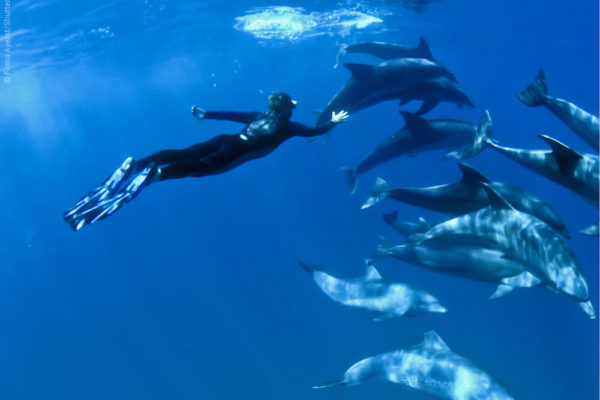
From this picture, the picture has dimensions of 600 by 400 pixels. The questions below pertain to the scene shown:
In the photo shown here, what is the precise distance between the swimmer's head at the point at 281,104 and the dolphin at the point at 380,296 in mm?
4842

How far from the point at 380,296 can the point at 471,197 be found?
11.1ft

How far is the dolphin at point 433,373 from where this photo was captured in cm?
747

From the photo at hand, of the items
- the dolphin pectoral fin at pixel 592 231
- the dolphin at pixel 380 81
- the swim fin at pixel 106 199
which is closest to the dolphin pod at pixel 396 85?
the dolphin at pixel 380 81

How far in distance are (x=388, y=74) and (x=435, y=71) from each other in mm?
1078

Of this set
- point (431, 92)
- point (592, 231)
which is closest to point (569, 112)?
point (592, 231)

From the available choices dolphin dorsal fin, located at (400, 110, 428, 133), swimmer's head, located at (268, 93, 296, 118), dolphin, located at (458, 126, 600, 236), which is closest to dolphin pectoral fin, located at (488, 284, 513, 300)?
dolphin, located at (458, 126, 600, 236)

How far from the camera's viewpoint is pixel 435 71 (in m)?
10.5

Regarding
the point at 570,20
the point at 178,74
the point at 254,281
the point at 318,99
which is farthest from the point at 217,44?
the point at 318,99

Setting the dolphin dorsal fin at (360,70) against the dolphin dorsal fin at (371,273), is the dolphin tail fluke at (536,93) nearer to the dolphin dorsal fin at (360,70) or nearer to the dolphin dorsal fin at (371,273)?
the dolphin dorsal fin at (360,70)

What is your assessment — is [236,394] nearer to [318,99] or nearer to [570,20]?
[570,20]

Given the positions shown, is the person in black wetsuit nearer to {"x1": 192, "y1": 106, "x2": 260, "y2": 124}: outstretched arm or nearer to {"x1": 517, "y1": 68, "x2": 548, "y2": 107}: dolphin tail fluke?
{"x1": 192, "y1": 106, "x2": 260, "y2": 124}: outstretched arm

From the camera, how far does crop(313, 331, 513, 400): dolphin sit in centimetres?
747

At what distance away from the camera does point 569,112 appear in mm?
7293

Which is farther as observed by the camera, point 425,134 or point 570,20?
point 570,20
